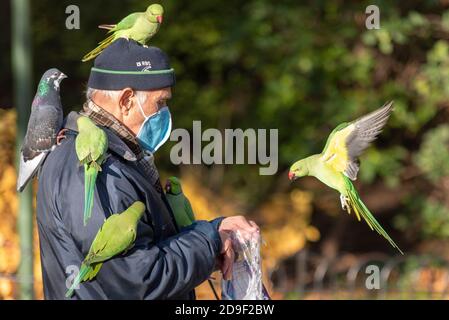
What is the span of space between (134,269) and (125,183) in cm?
27

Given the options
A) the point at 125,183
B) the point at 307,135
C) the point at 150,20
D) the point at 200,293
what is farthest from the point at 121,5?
the point at 125,183

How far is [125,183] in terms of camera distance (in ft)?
9.48

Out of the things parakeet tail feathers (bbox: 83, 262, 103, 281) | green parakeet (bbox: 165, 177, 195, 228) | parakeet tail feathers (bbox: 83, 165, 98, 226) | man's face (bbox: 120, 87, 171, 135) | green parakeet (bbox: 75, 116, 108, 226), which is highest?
man's face (bbox: 120, 87, 171, 135)

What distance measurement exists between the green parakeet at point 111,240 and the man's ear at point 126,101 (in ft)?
1.24

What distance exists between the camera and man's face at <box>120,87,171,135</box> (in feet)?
10.0

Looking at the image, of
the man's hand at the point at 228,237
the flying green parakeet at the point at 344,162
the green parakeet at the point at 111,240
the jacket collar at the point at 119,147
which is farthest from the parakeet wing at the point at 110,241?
the flying green parakeet at the point at 344,162

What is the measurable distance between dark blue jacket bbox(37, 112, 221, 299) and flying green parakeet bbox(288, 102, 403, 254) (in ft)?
1.41

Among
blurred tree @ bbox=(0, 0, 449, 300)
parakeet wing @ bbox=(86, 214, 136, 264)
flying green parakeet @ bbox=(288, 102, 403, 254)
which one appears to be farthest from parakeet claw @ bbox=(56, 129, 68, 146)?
blurred tree @ bbox=(0, 0, 449, 300)

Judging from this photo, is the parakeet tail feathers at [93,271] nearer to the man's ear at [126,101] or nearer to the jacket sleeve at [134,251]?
the jacket sleeve at [134,251]

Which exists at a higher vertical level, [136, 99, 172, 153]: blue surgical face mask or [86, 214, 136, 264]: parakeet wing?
[136, 99, 172, 153]: blue surgical face mask

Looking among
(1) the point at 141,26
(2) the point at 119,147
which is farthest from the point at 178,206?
(1) the point at 141,26

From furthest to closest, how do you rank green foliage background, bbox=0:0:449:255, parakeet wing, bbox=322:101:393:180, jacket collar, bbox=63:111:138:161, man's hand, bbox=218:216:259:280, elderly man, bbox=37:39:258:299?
1. green foliage background, bbox=0:0:449:255
2. parakeet wing, bbox=322:101:393:180
3. man's hand, bbox=218:216:259:280
4. jacket collar, bbox=63:111:138:161
5. elderly man, bbox=37:39:258:299

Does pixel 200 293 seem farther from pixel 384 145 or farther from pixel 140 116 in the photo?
pixel 384 145

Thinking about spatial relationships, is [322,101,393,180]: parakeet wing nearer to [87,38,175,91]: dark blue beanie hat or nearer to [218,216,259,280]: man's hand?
[218,216,259,280]: man's hand
